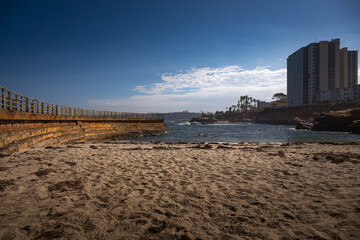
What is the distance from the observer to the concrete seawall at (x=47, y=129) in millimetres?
9531

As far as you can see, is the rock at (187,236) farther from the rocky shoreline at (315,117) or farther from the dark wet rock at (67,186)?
the rocky shoreline at (315,117)

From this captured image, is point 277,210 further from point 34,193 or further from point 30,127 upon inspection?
point 30,127

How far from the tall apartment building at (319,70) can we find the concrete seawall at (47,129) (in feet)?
342

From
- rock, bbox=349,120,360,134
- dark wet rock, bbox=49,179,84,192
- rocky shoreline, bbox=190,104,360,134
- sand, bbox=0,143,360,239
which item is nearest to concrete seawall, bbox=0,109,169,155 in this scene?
sand, bbox=0,143,360,239

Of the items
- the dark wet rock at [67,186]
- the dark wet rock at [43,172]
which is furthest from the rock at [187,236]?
the dark wet rock at [43,172]

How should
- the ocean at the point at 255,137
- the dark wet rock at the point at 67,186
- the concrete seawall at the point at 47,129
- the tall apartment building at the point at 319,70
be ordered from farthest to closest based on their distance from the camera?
the tall apartment building at the point at 319,70
the ocean at the point at 255,137
the concrete seawall at the point at 47,129
the dark wet rock at the point at 67,186

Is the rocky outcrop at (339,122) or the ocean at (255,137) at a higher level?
the rocky outcrop at (339,122)

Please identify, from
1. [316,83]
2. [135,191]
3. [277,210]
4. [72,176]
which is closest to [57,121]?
[72,176]

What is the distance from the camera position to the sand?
9.57ft

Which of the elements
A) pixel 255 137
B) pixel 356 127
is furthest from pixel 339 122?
pixel 255 137

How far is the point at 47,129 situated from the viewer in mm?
15672

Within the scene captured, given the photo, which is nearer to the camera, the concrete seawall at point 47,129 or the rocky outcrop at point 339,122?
the concrete seawall at point 47,129

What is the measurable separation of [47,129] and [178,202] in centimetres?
1680

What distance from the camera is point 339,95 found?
270 feet
